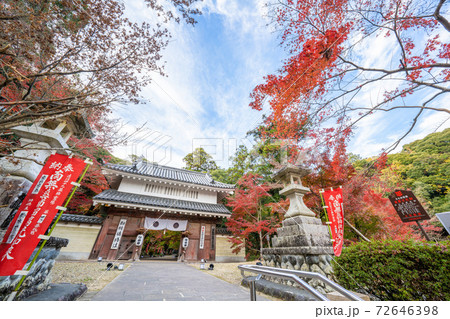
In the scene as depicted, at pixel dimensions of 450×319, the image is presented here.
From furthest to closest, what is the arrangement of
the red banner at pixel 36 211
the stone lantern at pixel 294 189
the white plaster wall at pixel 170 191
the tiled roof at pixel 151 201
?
the white plaster wall at pixel 170 191 < the tiled roof at pixel 151 201 < the stone lantern at pixel 294 189 < the red banner at pixel 36 211

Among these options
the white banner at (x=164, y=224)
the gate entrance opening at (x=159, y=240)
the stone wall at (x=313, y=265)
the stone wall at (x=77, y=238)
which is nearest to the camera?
the stone wall at (x=313, y=265)

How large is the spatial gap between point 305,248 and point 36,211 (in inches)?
227

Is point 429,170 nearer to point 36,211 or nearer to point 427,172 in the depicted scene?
point 427,172

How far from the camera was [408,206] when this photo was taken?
22.3 feet

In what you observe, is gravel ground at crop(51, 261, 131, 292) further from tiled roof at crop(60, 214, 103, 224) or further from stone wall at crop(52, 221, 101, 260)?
tiled roof at crop(60, 214, 103, 224)

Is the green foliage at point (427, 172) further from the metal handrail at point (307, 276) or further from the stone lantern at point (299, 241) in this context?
the metal handrail at point (307, 276)

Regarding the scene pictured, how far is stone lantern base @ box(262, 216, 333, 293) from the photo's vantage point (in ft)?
13.8

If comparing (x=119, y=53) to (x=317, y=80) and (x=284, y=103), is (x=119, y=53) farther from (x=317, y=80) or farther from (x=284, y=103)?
(x=317, y=80)

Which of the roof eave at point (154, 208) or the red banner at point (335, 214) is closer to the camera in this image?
the red banner at point (335, 214)

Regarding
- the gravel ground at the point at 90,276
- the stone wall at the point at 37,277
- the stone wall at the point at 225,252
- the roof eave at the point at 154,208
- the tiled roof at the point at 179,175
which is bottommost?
the gravel ground at the point at 90,276

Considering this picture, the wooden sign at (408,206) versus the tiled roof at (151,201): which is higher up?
the tiled roof at (151,201)

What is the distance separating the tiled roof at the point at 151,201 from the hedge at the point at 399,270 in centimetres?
1023

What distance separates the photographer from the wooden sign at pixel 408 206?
6465mm

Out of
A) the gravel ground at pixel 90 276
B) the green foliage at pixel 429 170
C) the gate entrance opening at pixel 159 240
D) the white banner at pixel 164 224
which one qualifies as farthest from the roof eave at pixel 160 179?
the green foliage at pixel 429 170
